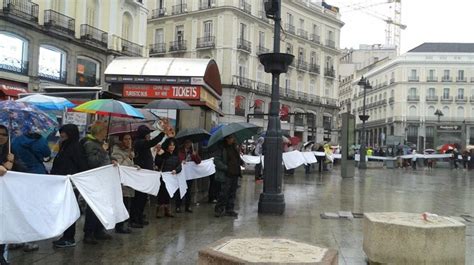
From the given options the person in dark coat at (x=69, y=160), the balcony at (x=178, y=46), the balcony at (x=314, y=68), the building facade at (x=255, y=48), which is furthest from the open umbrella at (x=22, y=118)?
the balcony at (x=314, y=68)

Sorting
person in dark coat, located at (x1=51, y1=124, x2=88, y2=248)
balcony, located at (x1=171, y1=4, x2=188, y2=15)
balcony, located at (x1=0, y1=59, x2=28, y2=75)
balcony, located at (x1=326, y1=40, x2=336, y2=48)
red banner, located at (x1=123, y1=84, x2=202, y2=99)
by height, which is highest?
balcony, located at (x1=171, y1=4, x2=188, y2=15)

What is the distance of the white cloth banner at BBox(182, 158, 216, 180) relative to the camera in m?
10.6

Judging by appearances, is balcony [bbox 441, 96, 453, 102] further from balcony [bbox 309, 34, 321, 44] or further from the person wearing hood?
the person wearing hood

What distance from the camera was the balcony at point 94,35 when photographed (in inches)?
1185

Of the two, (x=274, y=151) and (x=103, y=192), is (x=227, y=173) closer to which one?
(x=274, y=151)

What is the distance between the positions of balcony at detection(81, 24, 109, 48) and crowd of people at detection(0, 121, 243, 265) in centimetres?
2175

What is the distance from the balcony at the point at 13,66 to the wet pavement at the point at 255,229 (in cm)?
1655

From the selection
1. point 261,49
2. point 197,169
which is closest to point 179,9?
point 261,49

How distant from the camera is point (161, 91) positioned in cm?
1241

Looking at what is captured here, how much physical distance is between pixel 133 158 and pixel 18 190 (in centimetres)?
319

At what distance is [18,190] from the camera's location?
5367 millimetres

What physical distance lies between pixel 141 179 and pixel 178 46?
46.5 meters

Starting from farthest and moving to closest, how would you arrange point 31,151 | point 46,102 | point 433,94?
point 433,94 → point 46,102 → point 31,151

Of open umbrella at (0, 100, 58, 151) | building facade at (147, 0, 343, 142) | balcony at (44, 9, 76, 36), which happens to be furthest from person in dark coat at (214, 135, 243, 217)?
building facade at (147, 0, 343, 142)
